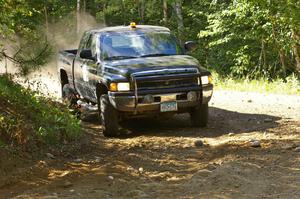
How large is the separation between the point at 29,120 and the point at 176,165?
2.80 meters

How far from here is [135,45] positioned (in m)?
9.47

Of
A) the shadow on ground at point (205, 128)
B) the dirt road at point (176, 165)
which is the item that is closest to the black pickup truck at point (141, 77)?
the shadow on ground at point (205, 128)

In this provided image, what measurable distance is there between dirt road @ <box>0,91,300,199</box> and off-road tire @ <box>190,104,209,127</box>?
18 cm

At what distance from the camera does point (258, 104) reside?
11.7 metres

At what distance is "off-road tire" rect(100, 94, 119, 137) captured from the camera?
858cm

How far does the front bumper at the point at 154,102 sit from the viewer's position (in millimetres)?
8242

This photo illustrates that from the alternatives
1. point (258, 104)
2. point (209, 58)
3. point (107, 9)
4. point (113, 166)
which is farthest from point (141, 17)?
point (113, 166)

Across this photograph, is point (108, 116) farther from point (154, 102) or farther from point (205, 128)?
point (205, 128)

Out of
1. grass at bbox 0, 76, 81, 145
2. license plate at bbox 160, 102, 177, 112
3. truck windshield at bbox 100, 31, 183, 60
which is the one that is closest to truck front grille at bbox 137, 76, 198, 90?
license plate at bbox 160, 102, 177, 112

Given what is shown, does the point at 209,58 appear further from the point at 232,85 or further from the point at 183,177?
the point at 183,177

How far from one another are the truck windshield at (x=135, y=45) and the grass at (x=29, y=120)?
1.46m

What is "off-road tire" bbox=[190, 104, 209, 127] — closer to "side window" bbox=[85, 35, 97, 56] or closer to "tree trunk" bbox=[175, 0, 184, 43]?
"side window" bbox=[85, 35, 97, 56]

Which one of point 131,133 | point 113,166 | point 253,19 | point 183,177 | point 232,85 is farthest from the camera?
point 253,19

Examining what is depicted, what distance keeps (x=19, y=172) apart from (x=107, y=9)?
24968 millimetres
